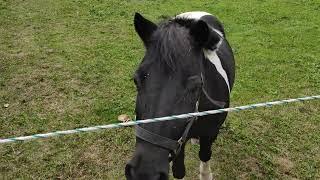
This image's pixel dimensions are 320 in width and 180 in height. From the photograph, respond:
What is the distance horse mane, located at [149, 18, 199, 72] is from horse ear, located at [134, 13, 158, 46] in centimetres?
6

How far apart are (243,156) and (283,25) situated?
454 cm

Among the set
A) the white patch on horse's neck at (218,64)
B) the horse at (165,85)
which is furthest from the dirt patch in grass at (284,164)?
the horse at (165,85)

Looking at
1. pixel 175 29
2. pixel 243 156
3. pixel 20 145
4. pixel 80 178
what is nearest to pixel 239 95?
pixel 243 156

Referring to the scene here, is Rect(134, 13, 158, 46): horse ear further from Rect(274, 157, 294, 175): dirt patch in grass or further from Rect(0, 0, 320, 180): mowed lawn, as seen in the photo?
Rect(274, 157, 294, 175): dirt patch in grass

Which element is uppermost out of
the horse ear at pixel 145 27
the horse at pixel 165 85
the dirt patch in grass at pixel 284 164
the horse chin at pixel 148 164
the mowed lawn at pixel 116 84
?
the horse ear at pixel 145 27

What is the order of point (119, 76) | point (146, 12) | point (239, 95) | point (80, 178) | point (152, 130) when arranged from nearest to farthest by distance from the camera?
point (152, 130) → point (80, 178) → point (239, 95) → point (119, 76) → point (146, 12)

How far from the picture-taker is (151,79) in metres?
2.66

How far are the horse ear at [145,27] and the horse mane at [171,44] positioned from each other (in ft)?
0.21

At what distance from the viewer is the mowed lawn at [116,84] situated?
4.88 meters

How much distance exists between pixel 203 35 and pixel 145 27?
43cm

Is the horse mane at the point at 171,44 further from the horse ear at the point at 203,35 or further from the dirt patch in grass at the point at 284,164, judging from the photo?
the dirt patch in grass at the point at 284,164

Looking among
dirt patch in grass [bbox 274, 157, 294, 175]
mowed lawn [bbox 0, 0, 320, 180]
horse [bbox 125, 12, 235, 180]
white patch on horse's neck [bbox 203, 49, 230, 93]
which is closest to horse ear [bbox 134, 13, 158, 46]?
horse [bbox 125, 12, 235, 180]

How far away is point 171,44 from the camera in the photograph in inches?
105

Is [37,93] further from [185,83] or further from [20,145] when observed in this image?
[185,83]
